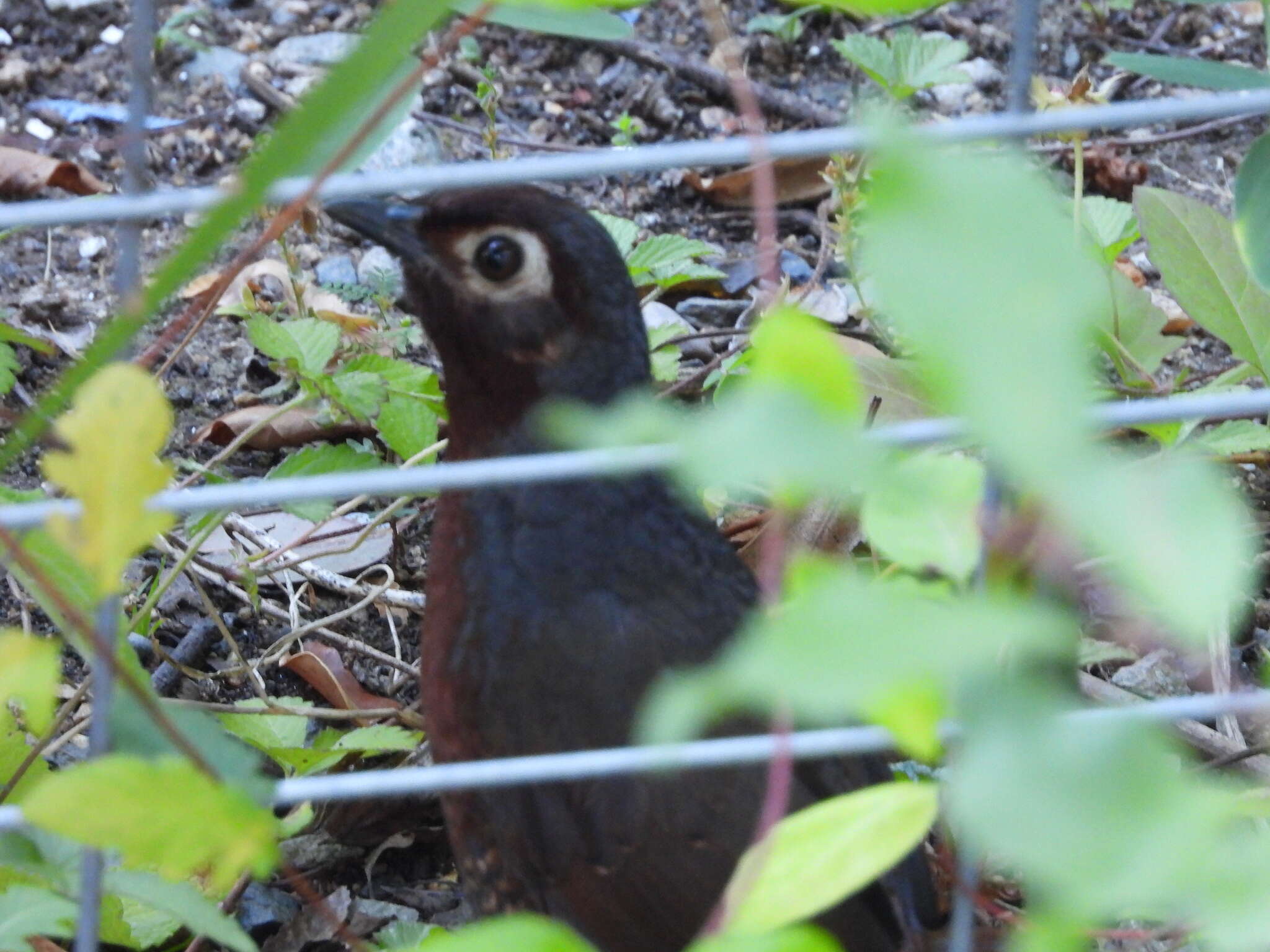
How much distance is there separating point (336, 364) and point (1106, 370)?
1.58m

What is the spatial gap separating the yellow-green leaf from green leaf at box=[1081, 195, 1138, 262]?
2.03 m

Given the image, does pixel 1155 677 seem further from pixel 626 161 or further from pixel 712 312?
pixel 626 161

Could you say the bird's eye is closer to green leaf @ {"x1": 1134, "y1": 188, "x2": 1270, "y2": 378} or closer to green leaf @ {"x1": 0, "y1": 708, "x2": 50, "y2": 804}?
green leaf @ {"x1": 0, "y1": 708, "x2": 50, "y2": 804}

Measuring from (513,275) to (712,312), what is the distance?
1.46 meters

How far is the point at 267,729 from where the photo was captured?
1.98m

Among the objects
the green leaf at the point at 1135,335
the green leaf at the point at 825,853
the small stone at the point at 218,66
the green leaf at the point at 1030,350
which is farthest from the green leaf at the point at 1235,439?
the small stone at the point at 218,66

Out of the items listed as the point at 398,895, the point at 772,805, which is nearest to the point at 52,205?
the point at 772,805

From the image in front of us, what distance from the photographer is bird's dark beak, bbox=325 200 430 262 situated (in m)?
1.98

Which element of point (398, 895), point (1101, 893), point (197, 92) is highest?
point (1101, 893)

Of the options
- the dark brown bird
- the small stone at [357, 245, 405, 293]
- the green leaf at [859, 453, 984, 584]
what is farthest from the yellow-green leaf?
the small stone at [357, 245, 405, 293]

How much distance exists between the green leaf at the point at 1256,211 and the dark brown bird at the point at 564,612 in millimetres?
746

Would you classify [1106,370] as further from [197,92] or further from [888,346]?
[197,92]

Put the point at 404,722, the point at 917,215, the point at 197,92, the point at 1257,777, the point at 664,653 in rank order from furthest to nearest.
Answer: the point at 197,92, the point at 404,722, the point at 1257,777, the point at 664,653, the point at 917,215

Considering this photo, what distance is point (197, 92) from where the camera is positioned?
152 inches
